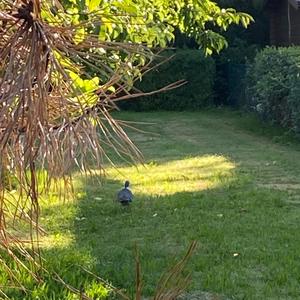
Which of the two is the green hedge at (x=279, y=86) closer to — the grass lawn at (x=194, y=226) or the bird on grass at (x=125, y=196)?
the grass lawn at (x=194, y=226)

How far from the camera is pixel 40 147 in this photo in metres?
1.50

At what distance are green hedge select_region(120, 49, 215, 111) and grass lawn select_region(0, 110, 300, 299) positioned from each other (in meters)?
9.80

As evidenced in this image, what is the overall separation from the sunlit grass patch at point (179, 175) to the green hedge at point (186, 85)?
10.4 m

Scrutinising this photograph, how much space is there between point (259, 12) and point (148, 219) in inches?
723

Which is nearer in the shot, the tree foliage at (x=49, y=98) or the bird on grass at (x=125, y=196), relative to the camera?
the tree foliage at (x=49, y=98)

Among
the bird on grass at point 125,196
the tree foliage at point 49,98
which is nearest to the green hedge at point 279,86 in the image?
the bird on grass at point 125,196

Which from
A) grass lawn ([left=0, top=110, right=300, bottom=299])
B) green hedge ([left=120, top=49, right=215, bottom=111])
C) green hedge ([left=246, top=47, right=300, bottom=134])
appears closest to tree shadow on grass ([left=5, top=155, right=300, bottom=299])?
grass lawn ([left=0, top=110, right=300, bottom=299])

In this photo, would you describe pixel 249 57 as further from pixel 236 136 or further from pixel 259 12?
pixel 236 136

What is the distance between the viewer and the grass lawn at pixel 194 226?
222 inches

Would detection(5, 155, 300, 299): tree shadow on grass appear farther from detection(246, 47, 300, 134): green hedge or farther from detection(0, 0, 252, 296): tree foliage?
detection(246, 47, 300, 134): green hedge

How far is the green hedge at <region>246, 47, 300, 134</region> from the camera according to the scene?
14.8m

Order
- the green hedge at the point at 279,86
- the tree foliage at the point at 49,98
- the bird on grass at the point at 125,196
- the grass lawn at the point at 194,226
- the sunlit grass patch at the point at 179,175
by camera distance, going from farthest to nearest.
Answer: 1. the green hedge at the point at 279,86
2. the sunlit grass patch at the point at 179,175
3. the bird on grass at the point at 125,196
4. the grass lawn at the point at 194,226
5. the tree foliage at the point at 49,98

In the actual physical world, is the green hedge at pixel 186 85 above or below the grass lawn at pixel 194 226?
above

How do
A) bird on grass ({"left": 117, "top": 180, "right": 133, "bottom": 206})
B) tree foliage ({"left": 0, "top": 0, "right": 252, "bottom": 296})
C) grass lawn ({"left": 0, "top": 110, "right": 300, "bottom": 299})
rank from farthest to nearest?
1. bird on grass ({"left": 117, "top": 180, "right": 133, "bottom": 206})
2. grass lawn ({"left": 0, "top": 110, "right": 300, "bottom": 299})
3. tree foliage ({"left": 0, "top": 0, "right": 252, "bottom": 296})
